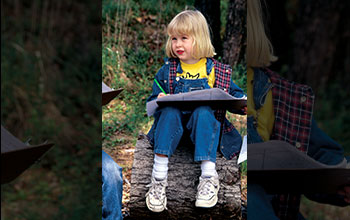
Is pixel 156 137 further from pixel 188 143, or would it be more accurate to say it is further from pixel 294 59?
pixel 294 59

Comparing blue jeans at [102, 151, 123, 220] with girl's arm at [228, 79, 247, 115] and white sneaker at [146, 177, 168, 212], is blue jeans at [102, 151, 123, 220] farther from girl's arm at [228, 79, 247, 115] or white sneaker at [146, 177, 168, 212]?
girl's arm at [228, 79, 247, 115]

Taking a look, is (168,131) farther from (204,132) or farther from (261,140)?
(261,140)

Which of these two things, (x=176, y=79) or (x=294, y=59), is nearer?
(x=294, y=59)

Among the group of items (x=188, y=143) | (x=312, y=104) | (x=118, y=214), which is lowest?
(x=118, y=214)

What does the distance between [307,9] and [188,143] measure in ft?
0.88

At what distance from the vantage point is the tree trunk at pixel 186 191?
478 mm

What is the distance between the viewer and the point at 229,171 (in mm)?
497

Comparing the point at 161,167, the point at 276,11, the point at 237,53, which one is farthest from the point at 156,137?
the point at 276,11

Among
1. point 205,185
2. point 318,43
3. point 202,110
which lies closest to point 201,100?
point 202,110

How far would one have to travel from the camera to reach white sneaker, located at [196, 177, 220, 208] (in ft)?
1.57

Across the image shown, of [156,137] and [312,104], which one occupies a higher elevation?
[312,104]

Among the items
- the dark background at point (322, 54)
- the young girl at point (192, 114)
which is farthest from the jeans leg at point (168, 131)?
the dark background at point (322, 54)

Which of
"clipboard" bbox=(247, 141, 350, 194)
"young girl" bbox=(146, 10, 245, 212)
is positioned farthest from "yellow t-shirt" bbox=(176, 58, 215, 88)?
"clipboard" bbox=(247, 141, 350, 194)

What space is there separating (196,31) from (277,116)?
230 millimetres
